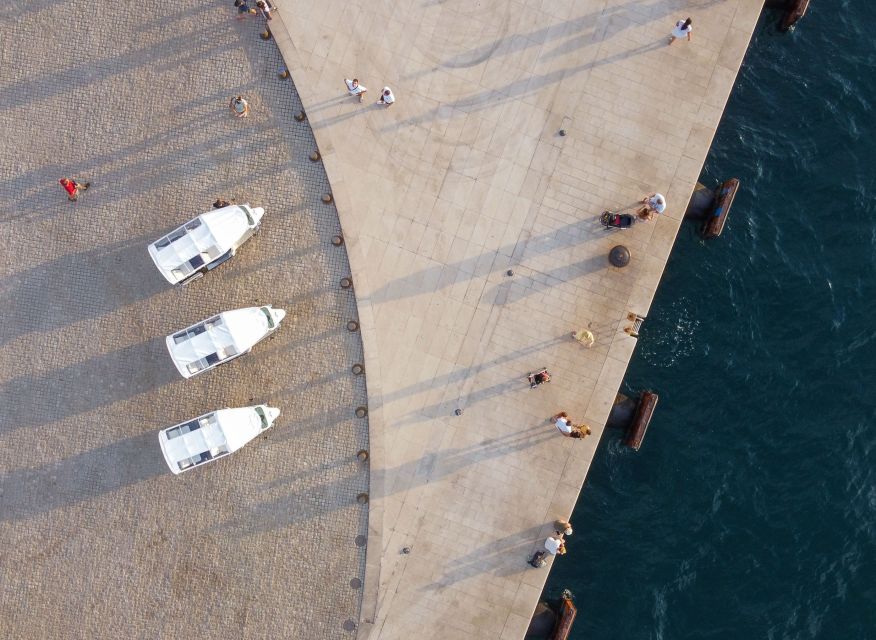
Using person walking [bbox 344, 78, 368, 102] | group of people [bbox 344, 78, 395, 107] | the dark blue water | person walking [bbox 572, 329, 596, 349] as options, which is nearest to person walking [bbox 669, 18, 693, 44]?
the dark blue water

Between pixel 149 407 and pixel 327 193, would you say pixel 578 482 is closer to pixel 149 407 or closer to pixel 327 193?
pixel 327 193

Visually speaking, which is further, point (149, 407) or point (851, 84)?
point (851, 84)

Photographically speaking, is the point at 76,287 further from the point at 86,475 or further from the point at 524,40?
the point at 524,40

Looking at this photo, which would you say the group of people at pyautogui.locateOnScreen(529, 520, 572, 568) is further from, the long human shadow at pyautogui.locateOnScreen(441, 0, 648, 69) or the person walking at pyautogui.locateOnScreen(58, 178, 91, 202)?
the person walking at pyautogui.locateOnScreen(58, 178, 91, 202)

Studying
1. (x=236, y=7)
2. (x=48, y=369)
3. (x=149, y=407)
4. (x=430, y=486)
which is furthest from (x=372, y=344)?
(x=236, y=7)

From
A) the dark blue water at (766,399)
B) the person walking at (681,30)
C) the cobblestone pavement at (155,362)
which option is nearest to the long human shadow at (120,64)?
the cobblestone pavement at (155,362)

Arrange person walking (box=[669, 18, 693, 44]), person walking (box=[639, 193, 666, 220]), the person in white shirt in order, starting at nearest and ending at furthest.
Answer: person walking (box=[669, 18, 693, 44]), the person in white shirt, person walking (box=[639, 193, 666, 220])

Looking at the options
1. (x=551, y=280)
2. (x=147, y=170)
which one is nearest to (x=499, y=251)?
(x=551, y=280)
